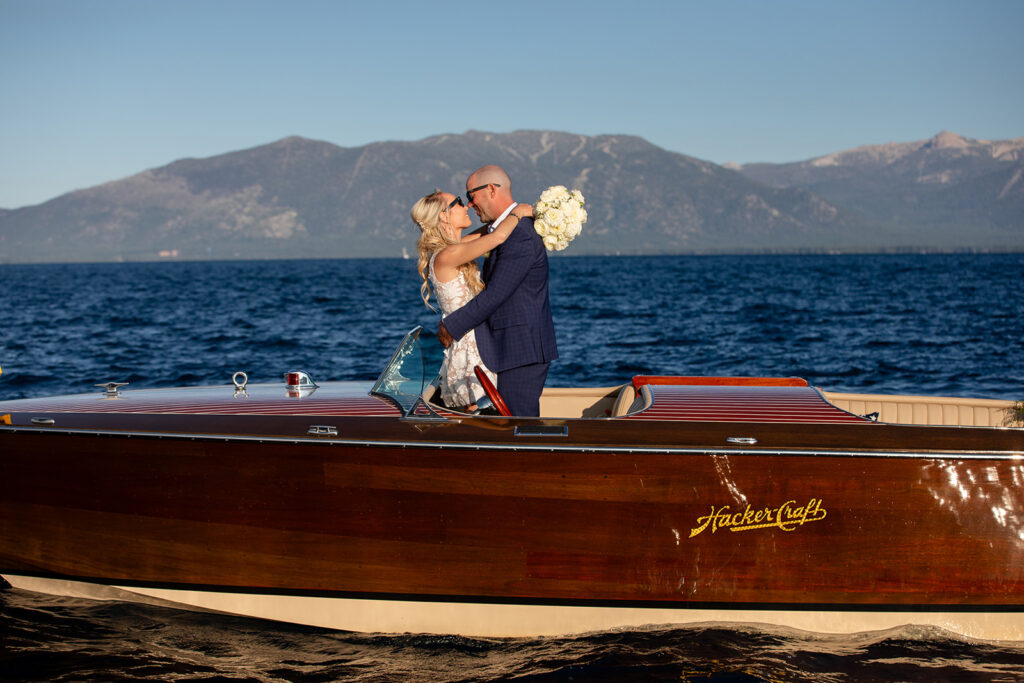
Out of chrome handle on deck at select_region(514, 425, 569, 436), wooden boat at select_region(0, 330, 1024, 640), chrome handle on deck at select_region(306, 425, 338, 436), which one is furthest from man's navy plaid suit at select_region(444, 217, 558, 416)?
chrome handle on deck at select_region(306, 425, 338, 436)

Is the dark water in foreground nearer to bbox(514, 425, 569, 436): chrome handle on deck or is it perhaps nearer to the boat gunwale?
the boat gunwale

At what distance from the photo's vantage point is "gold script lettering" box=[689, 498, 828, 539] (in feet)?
13.3

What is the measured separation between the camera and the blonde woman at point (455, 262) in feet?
14.9

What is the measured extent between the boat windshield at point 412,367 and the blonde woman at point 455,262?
0.69 feet

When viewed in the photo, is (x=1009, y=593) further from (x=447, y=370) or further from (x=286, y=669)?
(x=286, y=669)

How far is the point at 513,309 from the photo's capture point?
4684 millimetres

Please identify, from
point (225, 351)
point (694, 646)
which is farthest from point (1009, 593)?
point (225, 351)

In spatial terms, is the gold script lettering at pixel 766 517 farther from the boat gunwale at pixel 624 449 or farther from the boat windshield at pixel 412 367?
the boat windshield at pixel 412 367

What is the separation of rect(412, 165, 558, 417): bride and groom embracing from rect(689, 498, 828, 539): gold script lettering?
1138 mm

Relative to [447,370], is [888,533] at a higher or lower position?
lower

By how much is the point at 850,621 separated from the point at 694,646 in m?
0.75

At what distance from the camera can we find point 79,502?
4.53m

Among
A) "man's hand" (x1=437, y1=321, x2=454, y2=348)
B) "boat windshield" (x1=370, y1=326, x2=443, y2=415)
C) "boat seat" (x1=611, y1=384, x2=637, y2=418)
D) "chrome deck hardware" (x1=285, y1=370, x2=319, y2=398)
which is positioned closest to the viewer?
"man's hand" (x1=437, y1=321, x2=454, y2=348)

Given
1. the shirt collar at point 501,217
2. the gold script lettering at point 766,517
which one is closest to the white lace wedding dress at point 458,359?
the shirt collar at point 501,217
